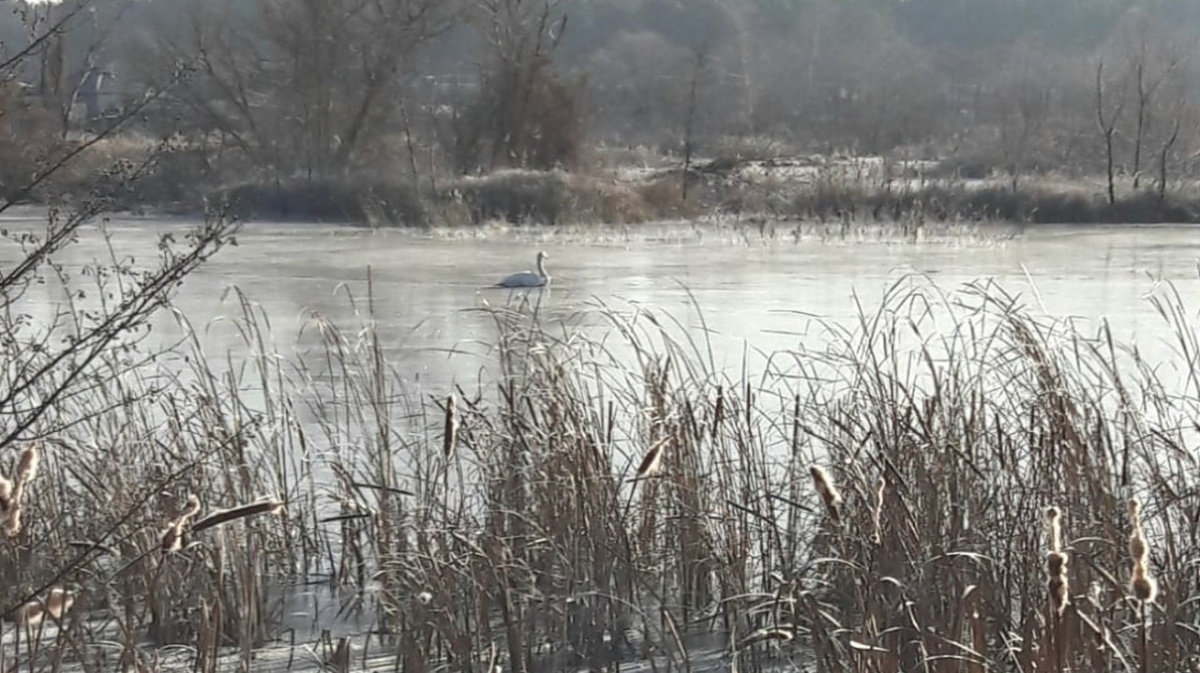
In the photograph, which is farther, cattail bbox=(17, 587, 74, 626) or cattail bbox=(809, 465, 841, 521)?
cattail bbox=(17, 587, 74, 626)

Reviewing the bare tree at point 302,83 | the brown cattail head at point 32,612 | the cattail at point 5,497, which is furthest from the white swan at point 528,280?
the bare tree at point 302,83

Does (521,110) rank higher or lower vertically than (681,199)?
higher

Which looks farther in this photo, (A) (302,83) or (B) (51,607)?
(A) (302,83)

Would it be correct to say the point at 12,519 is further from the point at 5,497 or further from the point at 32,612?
the point at 32,612

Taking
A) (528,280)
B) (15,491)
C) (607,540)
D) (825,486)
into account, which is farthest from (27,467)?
(528,280)

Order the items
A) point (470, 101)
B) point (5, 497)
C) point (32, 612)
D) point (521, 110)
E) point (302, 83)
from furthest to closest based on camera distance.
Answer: point (470, 101) → point (302, 83) → point (521, 110) → point (32, 612) → point (5, 497)

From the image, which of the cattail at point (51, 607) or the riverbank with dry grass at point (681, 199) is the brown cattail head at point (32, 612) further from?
the riverbank with dry grass at point (681, 199)

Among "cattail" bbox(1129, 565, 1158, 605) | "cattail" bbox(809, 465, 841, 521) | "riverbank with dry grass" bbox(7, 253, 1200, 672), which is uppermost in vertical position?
"cattail" bbox(809, 465, 841, 521)

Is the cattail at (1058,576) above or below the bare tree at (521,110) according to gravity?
below

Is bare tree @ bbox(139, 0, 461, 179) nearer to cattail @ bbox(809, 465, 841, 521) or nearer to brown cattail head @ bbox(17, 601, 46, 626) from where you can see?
brown cattail head @ bbox(17, 601, 46, 626)

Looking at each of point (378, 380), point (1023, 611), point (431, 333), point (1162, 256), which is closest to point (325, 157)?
point (1162, 256)

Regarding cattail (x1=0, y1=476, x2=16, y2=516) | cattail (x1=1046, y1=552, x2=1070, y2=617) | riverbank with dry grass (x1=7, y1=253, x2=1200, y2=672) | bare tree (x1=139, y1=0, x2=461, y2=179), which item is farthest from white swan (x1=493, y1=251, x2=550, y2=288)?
bare tree (x1=139, y1=0, x2=461, y2=179)

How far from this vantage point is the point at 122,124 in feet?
9.23

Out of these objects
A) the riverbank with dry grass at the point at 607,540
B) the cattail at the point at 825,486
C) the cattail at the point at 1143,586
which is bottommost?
the riverbank with dry grass at the point at 607,540
